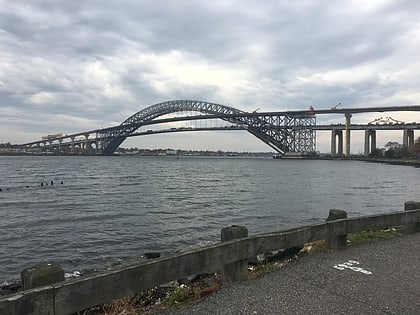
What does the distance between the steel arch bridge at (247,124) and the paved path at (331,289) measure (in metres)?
129

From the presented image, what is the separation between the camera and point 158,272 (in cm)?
435

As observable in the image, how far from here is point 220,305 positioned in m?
4.55

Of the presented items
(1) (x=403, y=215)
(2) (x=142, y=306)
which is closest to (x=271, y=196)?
(1) (x=403, y=215)

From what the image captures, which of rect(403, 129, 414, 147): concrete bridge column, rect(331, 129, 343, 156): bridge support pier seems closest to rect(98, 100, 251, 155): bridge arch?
rect(331, 129, 343, 156): bridge support pier

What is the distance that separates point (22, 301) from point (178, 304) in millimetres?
2131

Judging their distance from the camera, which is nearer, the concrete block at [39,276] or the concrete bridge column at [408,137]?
the concrete block at [39,276]

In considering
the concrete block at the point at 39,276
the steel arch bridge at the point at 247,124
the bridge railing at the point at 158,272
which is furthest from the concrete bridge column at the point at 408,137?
the concrete block at the point at 39,276

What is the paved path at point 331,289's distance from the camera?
4.45 meters

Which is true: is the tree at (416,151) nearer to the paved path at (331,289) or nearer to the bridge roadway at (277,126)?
the bridge roadway at (277,126)

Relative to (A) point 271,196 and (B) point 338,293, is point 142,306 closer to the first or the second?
(B) point 338,293

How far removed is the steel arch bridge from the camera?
454 feet

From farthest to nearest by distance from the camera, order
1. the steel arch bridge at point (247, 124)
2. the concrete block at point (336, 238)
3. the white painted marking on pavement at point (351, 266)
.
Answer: the steel arch bridge at point (247, 124) → the concrete block at point (336, 238) → the white painted marking on pavement at point (351, 266)

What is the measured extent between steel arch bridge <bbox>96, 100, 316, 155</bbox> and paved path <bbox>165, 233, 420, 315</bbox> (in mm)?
129120

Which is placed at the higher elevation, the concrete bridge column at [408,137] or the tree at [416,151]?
the concrete bridge column at [408,137]
